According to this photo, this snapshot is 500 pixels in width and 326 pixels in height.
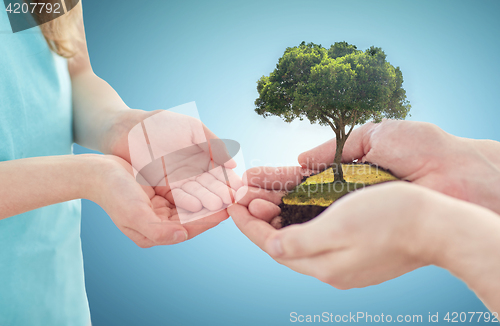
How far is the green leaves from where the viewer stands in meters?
1.58

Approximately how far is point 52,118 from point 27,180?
2.33 ft

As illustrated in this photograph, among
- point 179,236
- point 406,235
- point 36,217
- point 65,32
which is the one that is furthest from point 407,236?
point 65,32

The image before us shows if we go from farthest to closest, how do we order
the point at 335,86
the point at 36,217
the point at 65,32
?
1. the point at 65,32
2. the point at 36,217
3. the point at 335,86

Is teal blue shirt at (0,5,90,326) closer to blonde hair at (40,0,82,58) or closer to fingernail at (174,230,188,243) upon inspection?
blonde hair at (40,0,82,58)

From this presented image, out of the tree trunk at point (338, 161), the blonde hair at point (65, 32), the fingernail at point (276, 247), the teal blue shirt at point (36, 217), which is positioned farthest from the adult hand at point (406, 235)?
the blonde hair at point (65, 32)

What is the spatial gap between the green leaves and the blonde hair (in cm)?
147

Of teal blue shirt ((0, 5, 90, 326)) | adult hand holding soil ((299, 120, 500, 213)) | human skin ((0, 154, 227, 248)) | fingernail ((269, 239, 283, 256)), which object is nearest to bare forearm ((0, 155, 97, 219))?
human skin ((0, 154, 227, 248))

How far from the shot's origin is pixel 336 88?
1.58m

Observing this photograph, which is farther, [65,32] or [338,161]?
[65,32]

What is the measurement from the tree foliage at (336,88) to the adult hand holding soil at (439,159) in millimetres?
156

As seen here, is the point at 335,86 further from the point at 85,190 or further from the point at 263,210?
the point at 85,190

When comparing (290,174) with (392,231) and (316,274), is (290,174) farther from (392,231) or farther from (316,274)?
(392,231)

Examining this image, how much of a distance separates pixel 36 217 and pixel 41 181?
58 cm

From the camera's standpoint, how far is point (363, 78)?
1.58 metres
